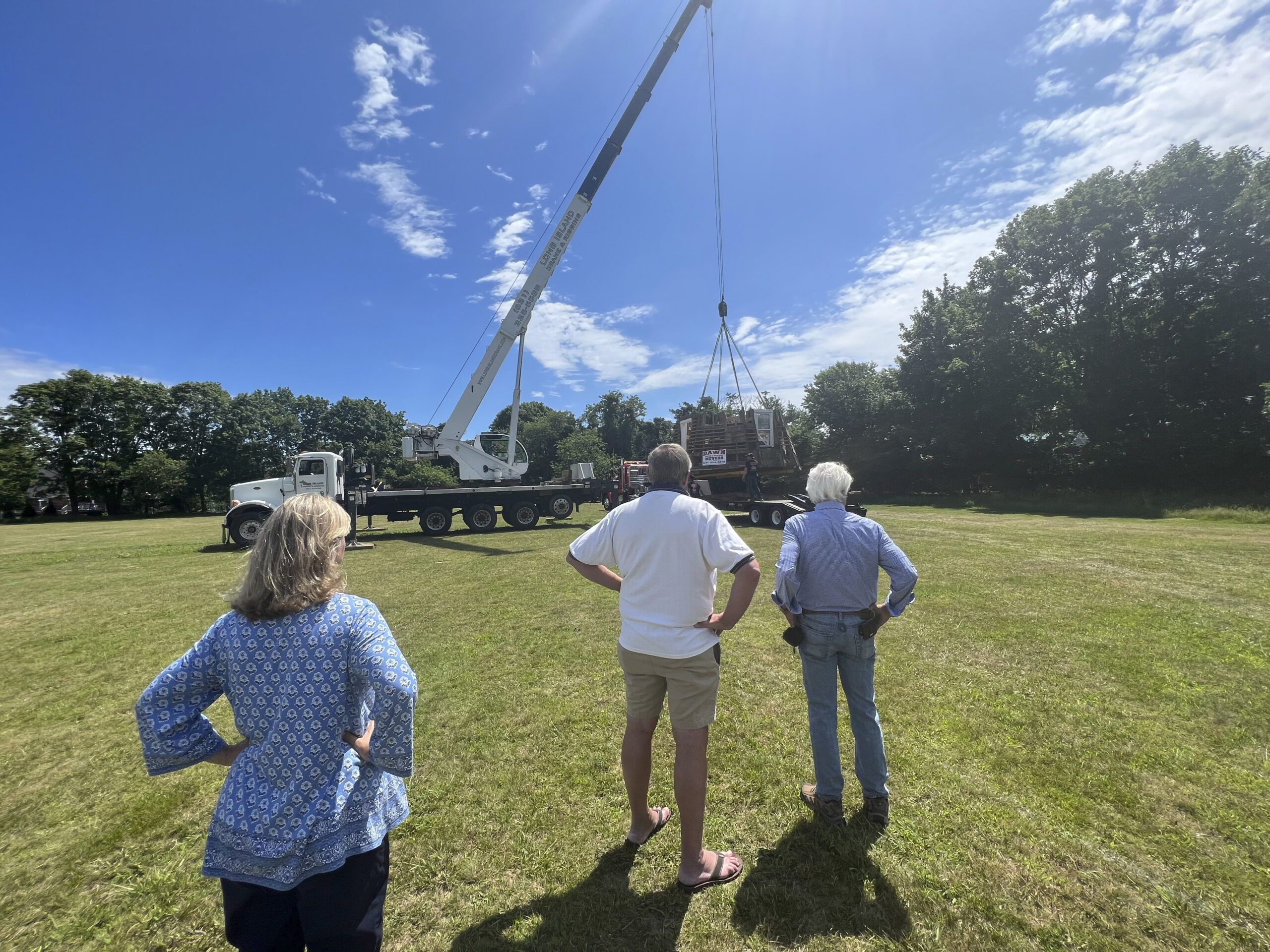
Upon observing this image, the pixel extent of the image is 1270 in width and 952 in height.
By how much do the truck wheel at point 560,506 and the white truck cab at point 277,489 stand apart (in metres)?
6.29

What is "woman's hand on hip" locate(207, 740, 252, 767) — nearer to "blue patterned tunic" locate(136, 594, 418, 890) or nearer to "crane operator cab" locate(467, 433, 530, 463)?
"blue patterned tunic" locate(136, 594, 418, 890)

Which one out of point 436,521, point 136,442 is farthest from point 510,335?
point 136,442

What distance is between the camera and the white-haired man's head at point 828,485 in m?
2.94

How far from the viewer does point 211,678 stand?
58.6 inches

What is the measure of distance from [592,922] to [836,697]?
1545 mm

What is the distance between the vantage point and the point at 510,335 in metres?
16.8

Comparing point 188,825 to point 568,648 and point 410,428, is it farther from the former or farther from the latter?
point 410,428

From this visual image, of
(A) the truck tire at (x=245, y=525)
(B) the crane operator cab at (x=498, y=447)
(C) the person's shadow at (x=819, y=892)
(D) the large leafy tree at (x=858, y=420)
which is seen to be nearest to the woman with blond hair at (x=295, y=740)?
(C) the person's shadow at (x=819, y=892)

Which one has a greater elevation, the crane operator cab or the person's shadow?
the crane operator cab

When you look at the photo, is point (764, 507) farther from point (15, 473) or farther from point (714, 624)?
point (15, 473)

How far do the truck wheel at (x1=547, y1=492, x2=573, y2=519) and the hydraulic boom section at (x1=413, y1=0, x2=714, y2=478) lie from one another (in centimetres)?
170

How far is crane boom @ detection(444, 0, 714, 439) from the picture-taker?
49.2 ft

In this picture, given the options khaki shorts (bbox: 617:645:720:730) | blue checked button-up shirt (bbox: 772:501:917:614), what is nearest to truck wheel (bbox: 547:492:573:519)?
blue checked button-up shirt (bbox: 772:501:917:614)

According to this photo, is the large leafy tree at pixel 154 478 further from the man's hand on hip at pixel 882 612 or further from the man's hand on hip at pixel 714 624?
the man's hand on hip at pixel 882 612
